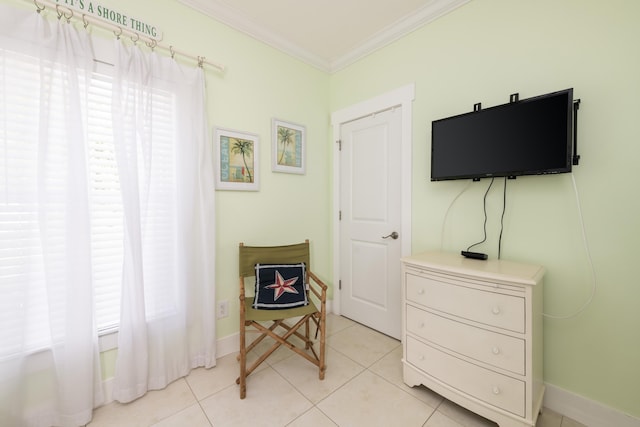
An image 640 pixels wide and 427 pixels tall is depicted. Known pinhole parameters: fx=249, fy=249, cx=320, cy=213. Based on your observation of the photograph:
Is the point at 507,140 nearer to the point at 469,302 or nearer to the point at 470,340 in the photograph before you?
the point at 469,302

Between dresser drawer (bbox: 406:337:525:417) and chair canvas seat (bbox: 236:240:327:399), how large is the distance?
2.16 ft

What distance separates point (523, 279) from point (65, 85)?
2.68m

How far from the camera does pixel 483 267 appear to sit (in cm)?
148

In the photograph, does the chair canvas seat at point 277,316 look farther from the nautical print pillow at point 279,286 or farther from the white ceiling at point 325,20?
the white ceiling at point 325,20

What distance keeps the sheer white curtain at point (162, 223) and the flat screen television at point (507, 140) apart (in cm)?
182

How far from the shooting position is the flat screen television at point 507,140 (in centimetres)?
138

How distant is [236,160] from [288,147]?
0.58 metres

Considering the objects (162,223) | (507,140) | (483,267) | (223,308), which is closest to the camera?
(483,267)

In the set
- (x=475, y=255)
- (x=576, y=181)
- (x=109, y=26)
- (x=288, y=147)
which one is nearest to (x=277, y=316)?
(x=475, y=255)

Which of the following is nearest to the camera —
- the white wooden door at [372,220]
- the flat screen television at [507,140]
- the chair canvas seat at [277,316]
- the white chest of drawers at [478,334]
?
the white chest of drawers at [478,334]

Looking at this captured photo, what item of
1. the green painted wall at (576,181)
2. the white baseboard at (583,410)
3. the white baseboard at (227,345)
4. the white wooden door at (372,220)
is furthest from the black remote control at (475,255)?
the white baseboard at (227,345)

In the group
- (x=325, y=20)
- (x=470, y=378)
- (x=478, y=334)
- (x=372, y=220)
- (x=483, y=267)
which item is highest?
(x=325, y=20)

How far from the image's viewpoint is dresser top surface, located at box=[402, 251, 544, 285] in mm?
1297

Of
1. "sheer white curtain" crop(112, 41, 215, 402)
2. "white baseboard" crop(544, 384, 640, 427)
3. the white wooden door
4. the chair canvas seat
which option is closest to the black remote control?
the white wooden door
